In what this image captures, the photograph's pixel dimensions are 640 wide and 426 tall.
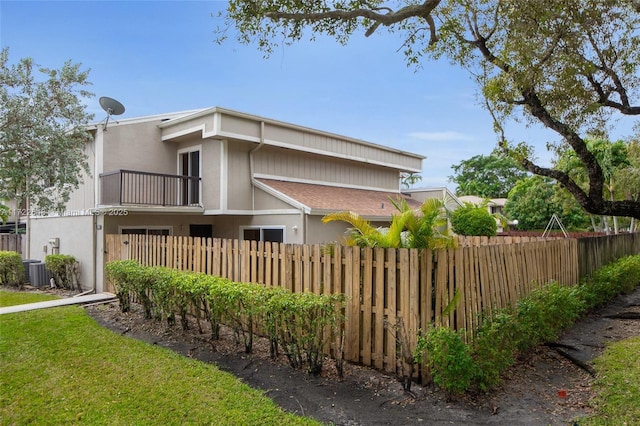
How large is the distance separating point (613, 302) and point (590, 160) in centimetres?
366

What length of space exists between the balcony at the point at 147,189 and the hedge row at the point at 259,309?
464cm

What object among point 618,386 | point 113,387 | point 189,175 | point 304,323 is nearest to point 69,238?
A: point 189,175

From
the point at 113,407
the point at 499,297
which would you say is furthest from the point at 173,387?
the point at 499,297

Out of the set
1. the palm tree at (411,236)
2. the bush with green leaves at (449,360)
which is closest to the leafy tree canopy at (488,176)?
the palm tree at (411,236)

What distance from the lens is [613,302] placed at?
9766 mm

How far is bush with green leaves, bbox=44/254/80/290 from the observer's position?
12.1 m

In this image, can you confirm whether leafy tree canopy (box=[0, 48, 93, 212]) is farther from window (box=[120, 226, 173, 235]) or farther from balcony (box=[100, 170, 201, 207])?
window (box=[120, 226, 173, 235])

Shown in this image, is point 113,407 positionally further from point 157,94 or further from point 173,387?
point 157,94

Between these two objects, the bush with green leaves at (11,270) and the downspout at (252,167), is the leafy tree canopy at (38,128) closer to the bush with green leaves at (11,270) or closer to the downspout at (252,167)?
the downspout at (252,167)

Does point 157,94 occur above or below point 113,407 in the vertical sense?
above

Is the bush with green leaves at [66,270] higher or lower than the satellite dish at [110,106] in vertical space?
lower

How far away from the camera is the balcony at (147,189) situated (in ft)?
37.9

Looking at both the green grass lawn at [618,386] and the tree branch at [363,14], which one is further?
the tree branch at [363,14]

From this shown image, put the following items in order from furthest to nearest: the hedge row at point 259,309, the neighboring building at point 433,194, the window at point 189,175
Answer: the neighboring building at point 433,194
the window at point 189,175
the hedge row at point 259,309
